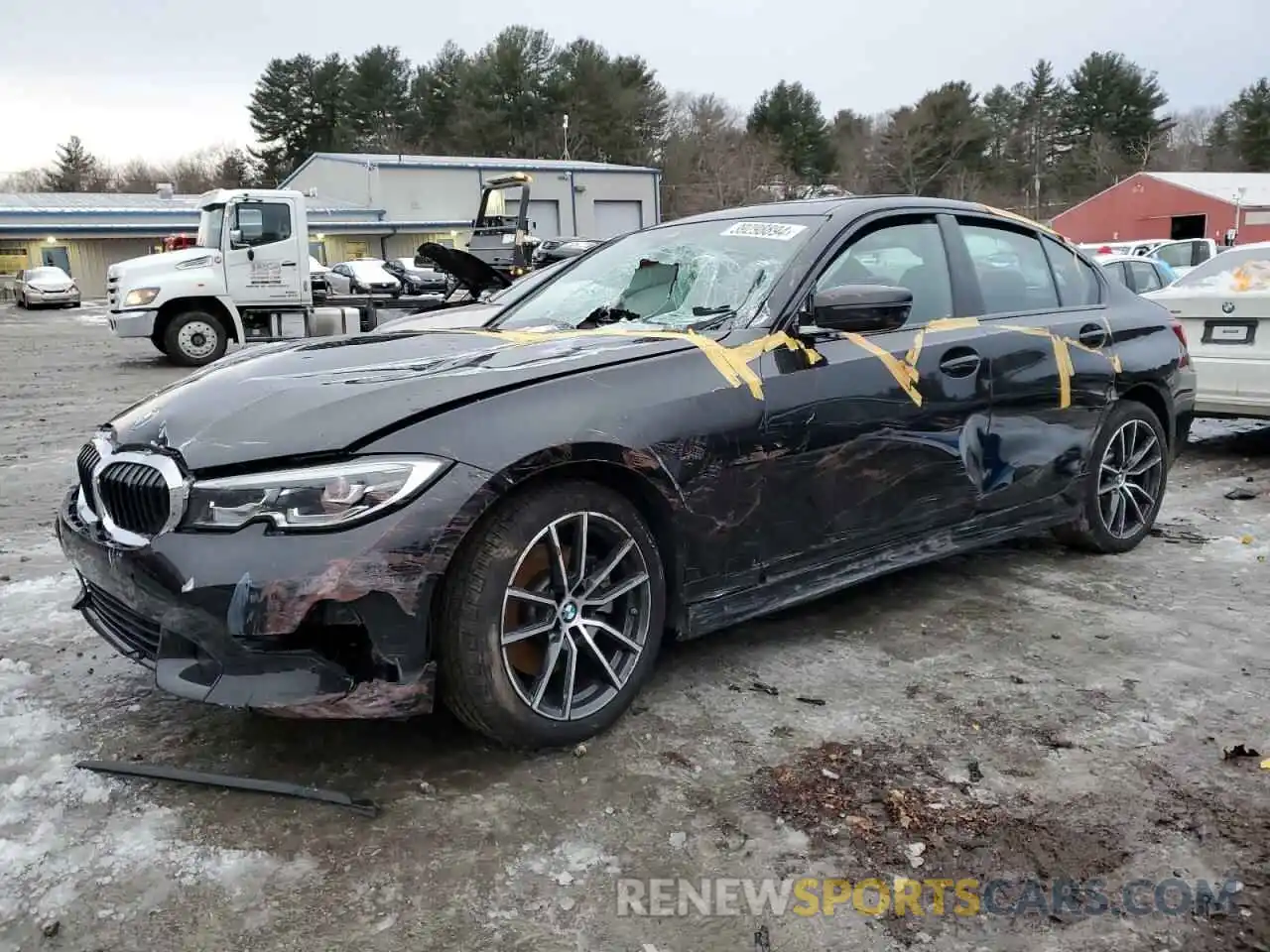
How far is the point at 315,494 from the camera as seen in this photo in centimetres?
247

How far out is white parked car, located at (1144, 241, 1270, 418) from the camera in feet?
21.9

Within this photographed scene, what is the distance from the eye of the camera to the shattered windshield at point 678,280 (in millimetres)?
3467

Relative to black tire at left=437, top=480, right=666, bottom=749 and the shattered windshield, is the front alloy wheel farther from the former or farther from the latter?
the shattered windshield

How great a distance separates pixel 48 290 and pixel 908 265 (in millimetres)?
32809

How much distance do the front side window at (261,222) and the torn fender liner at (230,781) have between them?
42.1 feet

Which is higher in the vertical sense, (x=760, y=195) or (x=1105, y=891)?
(x=760, y=195)

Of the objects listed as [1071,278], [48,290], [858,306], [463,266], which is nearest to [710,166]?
[48,290]

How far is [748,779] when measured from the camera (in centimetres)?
271

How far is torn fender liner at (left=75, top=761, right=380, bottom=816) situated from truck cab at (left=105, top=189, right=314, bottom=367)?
40.8 feet

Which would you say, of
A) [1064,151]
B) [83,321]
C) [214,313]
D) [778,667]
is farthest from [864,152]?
[778,667]

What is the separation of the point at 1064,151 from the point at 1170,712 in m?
79.1

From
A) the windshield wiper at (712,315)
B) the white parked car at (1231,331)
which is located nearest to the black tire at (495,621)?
the windshield wiper at (712,315)

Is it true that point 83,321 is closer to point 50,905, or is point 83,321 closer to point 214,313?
point 214,313

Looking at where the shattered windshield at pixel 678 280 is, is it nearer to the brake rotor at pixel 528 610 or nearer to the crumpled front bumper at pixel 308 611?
the brake rotor at pixel 528 610
